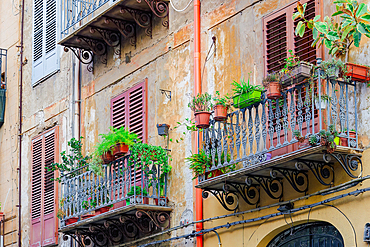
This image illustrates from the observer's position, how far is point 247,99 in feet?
31.7

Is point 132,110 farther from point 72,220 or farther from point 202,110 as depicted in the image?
point 202,110

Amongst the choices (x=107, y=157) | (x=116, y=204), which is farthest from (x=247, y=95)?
(x=116, y=204)

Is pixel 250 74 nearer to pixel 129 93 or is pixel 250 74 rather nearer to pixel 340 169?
pixel 340 169

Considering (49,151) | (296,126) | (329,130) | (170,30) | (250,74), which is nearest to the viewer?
(329,130)

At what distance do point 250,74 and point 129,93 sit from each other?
11.0 feet

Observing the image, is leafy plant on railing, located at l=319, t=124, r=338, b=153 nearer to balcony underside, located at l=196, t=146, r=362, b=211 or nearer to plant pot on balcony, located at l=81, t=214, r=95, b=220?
balcony underside, located at l=196, t=146, r=362, b=211

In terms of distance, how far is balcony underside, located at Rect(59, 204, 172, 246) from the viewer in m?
11.8

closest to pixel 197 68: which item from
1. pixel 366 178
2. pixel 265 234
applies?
pixel 265 234

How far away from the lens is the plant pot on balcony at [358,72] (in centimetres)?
870

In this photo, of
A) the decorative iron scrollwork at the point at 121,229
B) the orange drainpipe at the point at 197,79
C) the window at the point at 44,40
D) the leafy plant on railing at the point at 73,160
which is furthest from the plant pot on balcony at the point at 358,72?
the window at the point at 44,40

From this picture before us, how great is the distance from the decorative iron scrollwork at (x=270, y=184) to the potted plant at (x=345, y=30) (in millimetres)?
1921

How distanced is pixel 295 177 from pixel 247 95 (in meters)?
1.27

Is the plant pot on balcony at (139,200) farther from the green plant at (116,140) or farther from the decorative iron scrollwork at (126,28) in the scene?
the decorative iron scrollwork at (126,28)

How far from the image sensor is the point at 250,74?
1077cm
